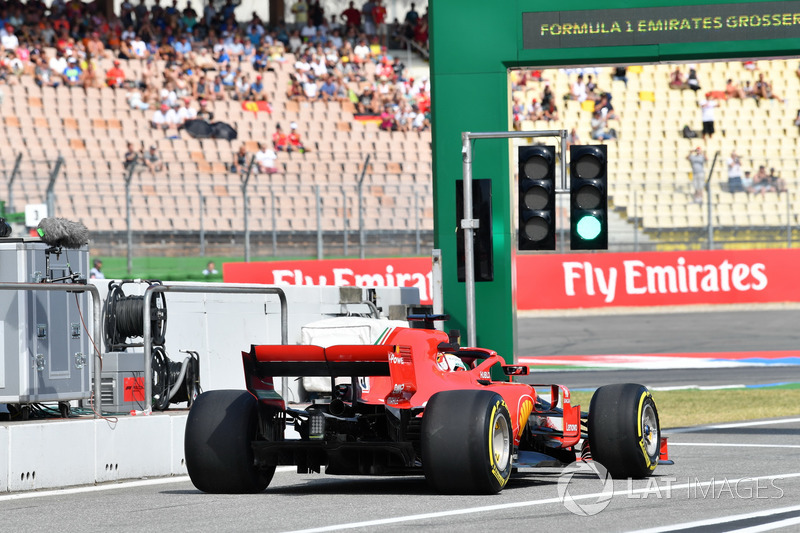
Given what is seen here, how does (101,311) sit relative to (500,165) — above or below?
below

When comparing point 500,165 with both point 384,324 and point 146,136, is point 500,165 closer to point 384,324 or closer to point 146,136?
point 384,324

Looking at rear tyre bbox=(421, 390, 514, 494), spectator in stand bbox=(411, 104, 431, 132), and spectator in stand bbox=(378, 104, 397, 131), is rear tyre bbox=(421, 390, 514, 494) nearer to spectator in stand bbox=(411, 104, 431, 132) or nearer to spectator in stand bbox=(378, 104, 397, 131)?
spectator in stand bbox=(378, 104, 397, 131)

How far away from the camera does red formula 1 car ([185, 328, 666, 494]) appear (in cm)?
848

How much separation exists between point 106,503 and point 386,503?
1.85m

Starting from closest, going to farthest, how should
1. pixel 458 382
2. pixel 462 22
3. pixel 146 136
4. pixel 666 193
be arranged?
pixel 458 382 → pixel 462 22 → pixel 666 193 → pixel 146 136

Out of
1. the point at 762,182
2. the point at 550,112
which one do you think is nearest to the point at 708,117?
the point at 550,112

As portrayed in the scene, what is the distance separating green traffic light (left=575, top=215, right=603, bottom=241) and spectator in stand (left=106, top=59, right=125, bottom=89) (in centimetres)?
2337

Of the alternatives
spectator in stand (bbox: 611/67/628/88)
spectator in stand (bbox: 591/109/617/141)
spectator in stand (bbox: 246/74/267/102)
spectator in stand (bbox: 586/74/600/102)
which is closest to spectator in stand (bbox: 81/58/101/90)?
spectator in stand (bbox: 246/74/267/102)

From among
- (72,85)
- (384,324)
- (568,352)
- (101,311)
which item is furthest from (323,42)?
(101,311)

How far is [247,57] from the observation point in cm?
3700

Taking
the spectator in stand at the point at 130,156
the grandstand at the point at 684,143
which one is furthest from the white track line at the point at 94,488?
the grandstand at the point at 684,143

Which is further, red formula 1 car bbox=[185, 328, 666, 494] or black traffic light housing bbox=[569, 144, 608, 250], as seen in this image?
black traffic light housing bbox=[569, 144, 608, 250]

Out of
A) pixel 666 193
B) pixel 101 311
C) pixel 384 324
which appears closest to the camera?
pixel 101 311

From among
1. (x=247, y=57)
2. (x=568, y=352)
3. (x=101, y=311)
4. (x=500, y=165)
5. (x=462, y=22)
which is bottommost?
(x=568, y=352)
